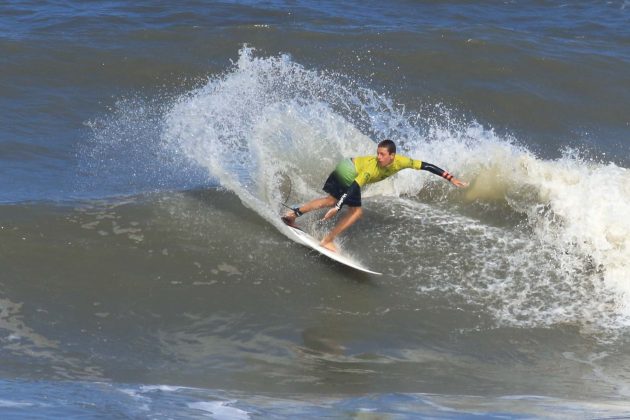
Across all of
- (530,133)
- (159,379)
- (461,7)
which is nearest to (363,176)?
(159,379)

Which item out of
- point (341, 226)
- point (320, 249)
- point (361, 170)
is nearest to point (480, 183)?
point (361, 170)

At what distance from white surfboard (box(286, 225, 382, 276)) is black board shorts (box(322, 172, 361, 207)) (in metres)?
0.54

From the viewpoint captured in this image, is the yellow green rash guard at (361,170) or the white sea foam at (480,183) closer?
the white sea foam at (480,183)

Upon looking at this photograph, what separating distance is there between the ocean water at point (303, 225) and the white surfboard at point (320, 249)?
0.13m

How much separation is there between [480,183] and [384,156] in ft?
8.84

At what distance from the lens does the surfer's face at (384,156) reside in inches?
377

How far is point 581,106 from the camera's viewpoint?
56.0ft

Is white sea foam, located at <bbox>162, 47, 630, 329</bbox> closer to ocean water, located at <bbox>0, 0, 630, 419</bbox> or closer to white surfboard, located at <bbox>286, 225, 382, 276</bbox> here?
ocean water, located at <bbox>0, 0, 630, 419</bbox>

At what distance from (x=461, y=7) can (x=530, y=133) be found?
20.4ft

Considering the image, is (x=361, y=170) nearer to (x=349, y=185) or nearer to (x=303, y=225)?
(x=349, y=185)

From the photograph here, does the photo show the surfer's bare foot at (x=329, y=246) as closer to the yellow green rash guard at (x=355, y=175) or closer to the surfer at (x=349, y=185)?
the surfer at (x=349, y=185)

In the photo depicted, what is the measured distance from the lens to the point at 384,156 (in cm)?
961

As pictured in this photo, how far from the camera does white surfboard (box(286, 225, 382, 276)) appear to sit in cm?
946

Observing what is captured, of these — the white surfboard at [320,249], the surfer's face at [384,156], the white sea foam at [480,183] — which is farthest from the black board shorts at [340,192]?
the white sea foam at [480,183]
